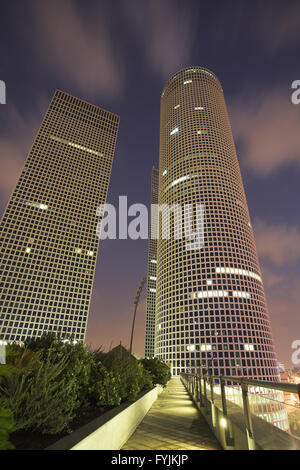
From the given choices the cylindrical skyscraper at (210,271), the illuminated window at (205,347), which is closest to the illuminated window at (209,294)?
the cylindrical skyscraper at (210,271)

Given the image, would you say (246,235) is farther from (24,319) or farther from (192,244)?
(24,319)

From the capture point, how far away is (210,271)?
107 metres

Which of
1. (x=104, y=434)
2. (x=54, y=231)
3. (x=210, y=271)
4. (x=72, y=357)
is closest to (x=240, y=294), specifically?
(x=210, y=271)

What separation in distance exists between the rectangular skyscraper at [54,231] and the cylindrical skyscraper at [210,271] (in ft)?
136

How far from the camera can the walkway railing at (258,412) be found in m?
2.60

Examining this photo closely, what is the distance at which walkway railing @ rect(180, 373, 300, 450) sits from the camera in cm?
260

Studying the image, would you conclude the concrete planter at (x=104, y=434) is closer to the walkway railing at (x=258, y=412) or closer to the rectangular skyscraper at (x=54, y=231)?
the walkway railing at (x=258, y=412)

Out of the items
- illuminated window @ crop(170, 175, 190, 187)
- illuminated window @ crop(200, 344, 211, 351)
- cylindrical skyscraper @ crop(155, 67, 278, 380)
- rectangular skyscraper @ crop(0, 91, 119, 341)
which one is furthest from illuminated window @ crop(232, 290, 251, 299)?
rectangular skyscraper @ crop(0, 91, 119, 341)

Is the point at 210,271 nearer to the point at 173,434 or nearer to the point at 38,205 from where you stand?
the point at 38,205

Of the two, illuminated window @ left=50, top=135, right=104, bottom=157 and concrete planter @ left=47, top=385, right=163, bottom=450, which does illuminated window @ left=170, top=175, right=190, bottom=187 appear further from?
concrete planter @ left=47, top=385, right=163, bottom=450

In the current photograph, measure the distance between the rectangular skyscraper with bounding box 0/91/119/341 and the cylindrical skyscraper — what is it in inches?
1634
